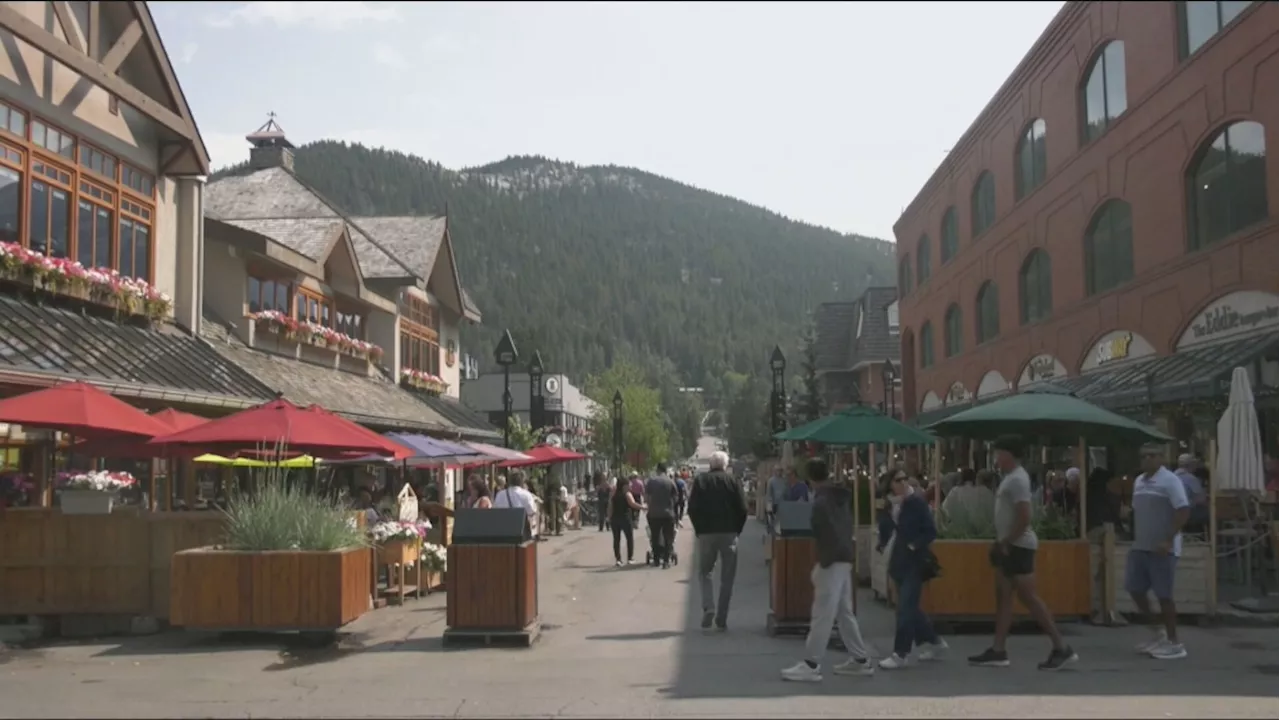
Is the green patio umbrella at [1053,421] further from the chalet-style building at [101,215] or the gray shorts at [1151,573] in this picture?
the chalet-style building at [101,215]

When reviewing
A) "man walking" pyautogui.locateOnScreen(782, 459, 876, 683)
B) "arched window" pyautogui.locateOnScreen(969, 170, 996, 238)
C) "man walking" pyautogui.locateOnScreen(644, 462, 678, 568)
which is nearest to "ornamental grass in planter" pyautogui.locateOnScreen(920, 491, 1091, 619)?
"man walking" pyautogui.locateOnScreen(782, 459, 876, 683)

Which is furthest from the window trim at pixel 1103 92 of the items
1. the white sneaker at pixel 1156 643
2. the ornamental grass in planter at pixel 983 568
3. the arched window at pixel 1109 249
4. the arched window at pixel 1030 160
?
the white sneaker at pixel 1156 643

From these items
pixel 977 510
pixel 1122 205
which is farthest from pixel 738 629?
pixel 1122 205

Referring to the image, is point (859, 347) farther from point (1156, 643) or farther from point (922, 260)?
point (1156, 643)

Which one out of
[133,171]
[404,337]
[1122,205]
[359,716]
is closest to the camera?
[359,716]

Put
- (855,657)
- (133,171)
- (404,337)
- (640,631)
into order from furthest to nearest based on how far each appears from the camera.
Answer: (404,337) < (133,171) < (640,631) < (855,657)

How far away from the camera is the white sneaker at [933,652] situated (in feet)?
33.6

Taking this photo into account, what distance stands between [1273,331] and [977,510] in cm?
701

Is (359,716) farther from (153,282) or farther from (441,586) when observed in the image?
(153,282)

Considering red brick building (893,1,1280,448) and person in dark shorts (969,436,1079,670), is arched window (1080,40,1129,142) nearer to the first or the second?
red brick building (893,1,1280,448)

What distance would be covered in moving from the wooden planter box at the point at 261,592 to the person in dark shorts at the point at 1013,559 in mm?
5982

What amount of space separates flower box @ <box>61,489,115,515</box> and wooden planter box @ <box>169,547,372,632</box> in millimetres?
A: 1688

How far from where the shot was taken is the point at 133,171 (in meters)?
19.5

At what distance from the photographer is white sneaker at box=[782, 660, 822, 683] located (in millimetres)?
9227
